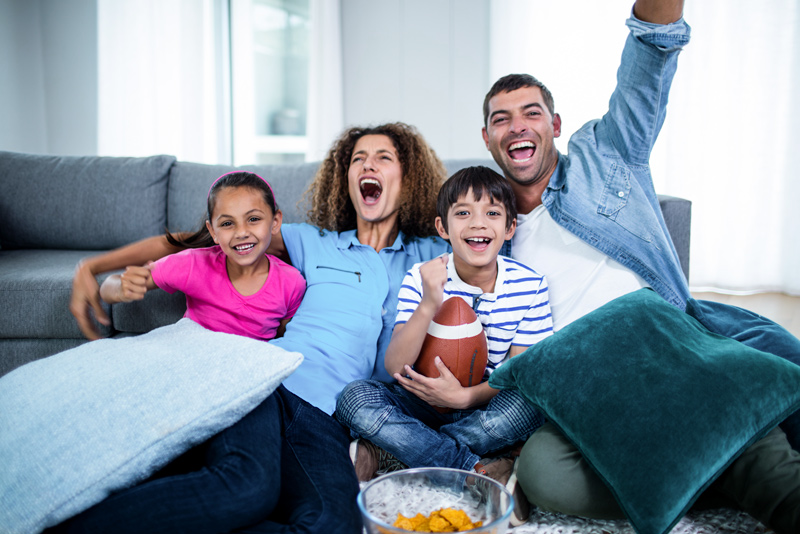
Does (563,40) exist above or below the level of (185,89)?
above

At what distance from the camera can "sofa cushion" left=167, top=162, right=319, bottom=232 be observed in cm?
244

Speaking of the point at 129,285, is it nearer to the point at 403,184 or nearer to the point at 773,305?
the point at 403,184

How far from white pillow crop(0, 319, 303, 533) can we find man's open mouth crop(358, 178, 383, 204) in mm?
717

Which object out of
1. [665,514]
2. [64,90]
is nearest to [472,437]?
[665,514]

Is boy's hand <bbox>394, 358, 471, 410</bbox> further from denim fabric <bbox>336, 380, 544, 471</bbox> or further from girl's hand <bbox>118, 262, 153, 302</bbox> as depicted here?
girl's hand <bbox>118, 262, 153, 302</bbox>

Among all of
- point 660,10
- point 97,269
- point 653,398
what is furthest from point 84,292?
point 660,10

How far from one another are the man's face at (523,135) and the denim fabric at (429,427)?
694mm

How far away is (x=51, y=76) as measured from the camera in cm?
448

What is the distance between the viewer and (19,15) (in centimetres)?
430

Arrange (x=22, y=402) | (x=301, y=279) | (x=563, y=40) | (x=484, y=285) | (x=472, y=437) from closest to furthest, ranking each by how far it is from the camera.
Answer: (x=22, y=402) < (x=472, y=437) < (x=484, y=285) < (x=301, y=279) < (x=563, y=40)

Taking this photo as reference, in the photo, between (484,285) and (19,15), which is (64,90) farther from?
(484,285)

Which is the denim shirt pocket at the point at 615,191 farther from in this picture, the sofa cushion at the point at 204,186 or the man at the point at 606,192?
the sofa cushion at the point at 204,186

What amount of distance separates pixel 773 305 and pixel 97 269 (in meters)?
3.62

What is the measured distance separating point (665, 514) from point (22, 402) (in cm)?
118
